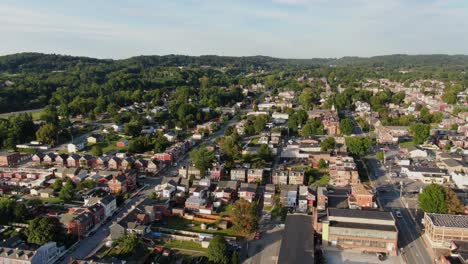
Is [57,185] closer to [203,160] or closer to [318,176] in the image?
[203,160]

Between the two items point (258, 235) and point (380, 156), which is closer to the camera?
point (258, 235)

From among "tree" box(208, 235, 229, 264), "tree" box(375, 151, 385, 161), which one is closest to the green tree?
"tree" box(375, 151, 385, 161)

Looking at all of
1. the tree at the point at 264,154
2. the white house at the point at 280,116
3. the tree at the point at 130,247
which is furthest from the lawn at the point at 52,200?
the white house at the point at 280,116

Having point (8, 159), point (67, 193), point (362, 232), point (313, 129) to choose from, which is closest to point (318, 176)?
point (362, 232)

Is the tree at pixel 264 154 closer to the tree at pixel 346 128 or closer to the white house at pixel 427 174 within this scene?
the white house at pixel 427 174

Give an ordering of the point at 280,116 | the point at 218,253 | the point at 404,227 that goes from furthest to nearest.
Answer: the point at 280,116 → the point at 404,227 → the point at 218,253

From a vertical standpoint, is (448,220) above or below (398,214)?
above

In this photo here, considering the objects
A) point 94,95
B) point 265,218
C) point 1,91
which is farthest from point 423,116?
point 1,91
